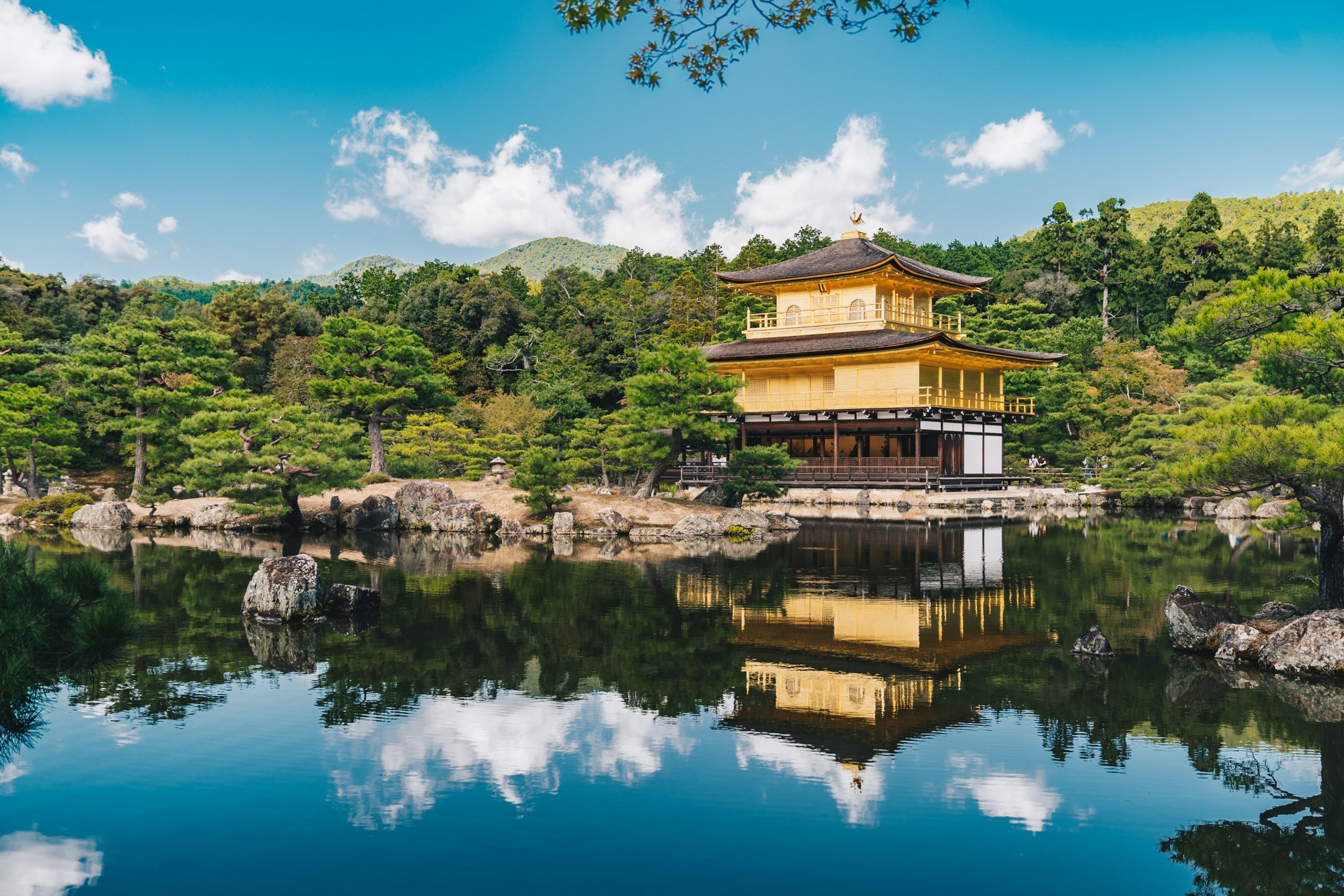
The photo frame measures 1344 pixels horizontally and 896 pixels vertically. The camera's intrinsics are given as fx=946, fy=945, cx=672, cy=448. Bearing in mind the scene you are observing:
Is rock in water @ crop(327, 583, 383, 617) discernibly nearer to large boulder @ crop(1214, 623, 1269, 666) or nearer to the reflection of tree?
the reflection of tree

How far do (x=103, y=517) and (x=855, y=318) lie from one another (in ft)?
90.5

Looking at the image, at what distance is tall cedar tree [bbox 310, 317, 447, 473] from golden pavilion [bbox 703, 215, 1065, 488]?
11.7m

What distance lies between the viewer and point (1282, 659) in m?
9.47

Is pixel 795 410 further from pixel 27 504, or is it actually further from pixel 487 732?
pixel 487 732

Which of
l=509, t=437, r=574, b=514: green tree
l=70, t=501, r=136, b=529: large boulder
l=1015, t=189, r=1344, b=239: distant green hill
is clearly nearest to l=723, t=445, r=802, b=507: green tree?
l=509, t=437, r=574, b=514: green tree

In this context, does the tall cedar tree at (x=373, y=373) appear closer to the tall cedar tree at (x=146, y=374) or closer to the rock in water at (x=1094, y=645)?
the tall cedar tree at (x=146, y=374)

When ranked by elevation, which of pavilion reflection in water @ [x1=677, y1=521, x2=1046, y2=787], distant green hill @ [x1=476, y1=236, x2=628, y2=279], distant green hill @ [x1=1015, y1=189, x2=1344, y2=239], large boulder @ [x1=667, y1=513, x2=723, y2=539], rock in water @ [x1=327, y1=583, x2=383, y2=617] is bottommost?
pavilion reflection in water @ [x1=677, y1=521, x2=1046, y2=787]

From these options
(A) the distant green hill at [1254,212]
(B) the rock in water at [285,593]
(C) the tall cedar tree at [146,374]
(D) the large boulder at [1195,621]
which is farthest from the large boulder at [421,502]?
(A) the distant green hill at [1254,212]

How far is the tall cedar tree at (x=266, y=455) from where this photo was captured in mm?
22281

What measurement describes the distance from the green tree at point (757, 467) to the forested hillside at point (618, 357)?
135 cm

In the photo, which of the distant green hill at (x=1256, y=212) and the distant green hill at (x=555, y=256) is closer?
the distant green hill at (x=1256, y=212)

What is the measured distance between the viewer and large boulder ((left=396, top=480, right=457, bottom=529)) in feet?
84.6

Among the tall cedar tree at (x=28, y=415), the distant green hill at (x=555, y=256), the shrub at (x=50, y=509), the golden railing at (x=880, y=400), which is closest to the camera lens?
the tall cedar tree at (x=28, y=415)

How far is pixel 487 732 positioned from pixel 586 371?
37074 mm
